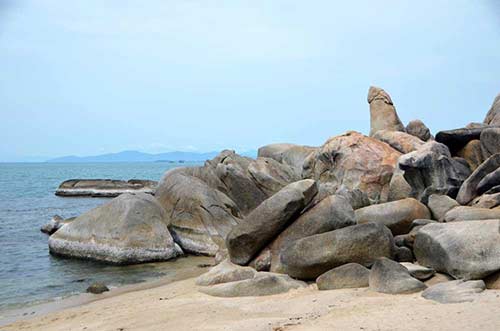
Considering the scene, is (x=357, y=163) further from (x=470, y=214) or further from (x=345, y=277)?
(x=345, y=277)

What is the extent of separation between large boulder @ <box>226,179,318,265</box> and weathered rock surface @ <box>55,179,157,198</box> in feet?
130

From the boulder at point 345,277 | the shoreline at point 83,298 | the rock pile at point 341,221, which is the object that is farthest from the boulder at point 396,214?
the shoreline at point 83,298

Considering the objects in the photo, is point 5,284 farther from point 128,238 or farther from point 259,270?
point 259,270

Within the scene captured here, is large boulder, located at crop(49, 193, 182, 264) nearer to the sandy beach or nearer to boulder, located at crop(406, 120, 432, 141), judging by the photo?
the sandy beach

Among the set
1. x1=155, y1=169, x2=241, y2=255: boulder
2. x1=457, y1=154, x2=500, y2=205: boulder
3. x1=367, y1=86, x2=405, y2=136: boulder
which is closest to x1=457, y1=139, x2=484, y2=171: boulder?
x1=457, y1=154, x2=500, y2=205: boulder

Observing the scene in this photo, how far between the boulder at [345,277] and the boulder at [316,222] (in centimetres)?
171

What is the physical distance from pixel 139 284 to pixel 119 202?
16.4 ft

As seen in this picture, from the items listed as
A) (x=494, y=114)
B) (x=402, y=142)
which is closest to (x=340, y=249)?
(x=402, y=142)

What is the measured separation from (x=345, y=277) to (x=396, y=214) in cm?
318

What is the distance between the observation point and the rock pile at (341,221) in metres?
9.80

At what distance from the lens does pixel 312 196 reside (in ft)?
43.5

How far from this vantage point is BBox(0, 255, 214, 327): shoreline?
37.4ft

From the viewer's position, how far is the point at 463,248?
31.2ft

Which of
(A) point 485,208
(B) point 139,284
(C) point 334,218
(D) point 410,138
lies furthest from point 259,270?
(D) point 410,138
